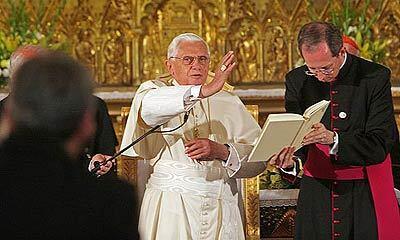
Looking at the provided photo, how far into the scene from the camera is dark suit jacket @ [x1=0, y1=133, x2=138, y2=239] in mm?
2566

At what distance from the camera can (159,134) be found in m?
5.61

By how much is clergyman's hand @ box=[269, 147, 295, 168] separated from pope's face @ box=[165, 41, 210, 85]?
1.91 feet

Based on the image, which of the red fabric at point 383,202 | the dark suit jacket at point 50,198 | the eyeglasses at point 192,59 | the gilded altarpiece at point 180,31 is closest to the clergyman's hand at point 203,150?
the eyeglasses at point 192,59

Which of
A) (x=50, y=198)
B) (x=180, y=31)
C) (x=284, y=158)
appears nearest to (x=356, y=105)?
(x=284, y=158)

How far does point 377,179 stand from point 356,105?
40 cm

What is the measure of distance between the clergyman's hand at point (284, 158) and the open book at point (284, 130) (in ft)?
0.08

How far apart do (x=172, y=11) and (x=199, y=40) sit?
13.2 feet

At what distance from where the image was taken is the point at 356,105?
213 inches

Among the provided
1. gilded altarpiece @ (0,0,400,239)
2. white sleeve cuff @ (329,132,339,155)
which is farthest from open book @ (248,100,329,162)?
gilded altarpiece @ (0,0,400,239)

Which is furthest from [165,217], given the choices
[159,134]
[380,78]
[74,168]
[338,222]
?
[74,168]

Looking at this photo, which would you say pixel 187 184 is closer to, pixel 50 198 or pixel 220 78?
pixel 220 78

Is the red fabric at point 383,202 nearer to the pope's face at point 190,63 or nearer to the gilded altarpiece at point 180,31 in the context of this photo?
the pope's face at point 190,63

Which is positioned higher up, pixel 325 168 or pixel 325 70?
pixel 325 70

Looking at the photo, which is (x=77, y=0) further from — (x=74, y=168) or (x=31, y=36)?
(x=74, y=168)
